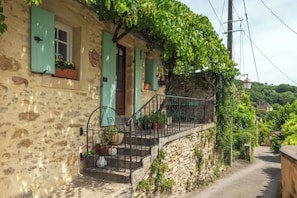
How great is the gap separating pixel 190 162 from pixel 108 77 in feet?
11.7

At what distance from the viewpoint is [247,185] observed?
8.84m

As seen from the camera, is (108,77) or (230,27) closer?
(108,77)

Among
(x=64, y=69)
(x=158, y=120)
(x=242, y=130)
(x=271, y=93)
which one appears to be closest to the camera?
(x=64, y=69)

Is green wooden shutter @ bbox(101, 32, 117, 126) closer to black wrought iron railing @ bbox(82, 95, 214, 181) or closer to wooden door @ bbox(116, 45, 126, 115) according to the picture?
black wrought iron railing @ bbox(82, 95, 214, 181)

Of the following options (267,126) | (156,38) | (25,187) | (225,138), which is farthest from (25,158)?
(267,126)

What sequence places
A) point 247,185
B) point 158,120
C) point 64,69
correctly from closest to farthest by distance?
1. point 64,69
2. point 158,120
3. point 247,185

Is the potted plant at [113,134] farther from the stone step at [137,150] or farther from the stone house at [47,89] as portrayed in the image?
the stone house at [47,89]

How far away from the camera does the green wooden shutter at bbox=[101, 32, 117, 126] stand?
5.77m

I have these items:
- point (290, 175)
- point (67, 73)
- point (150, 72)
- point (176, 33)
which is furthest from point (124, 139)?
point (290, 175)

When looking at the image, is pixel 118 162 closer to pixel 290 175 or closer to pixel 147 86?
pixel 147 86

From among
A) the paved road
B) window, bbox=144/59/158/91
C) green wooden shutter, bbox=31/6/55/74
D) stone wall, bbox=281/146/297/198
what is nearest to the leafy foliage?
the paved road

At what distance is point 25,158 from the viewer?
3.89 m

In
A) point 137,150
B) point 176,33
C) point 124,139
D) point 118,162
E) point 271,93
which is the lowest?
point 118,162

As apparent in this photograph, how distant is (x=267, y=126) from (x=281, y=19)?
54.7ft
